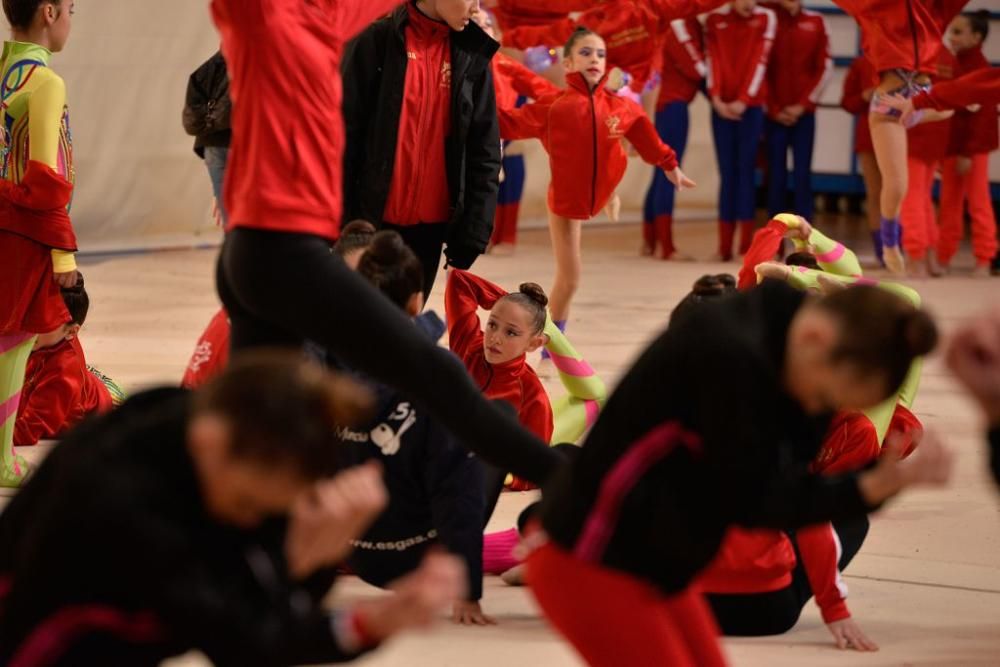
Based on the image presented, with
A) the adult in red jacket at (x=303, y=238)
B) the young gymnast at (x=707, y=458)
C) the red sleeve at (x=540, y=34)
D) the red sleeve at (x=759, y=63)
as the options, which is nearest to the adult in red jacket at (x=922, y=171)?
the red sleeve at (x=759, y=63)

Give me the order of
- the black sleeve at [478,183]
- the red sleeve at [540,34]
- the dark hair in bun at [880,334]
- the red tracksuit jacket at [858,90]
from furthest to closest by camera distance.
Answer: the red tracksuit jacket at [858,90], the red sleeve at [540,34], the black sleeve at [478,183], the dark hair in bun at [880,334]

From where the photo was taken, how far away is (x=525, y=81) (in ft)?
20.5

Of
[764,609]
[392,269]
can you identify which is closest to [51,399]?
[392,269]

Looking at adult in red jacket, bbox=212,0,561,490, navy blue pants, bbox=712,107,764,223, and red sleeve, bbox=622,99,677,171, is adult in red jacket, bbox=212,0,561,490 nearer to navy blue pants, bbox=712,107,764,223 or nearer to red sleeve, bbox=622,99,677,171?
red sleeve, bbox=622,99,677,171

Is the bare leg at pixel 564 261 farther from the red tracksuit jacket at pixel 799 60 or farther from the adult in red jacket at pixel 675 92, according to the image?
the red tracksuit jacket at pixel 799 60

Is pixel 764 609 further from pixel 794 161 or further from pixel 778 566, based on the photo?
pixel 794 161

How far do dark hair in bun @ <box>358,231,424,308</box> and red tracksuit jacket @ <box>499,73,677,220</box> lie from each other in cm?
292

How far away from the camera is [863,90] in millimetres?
9656

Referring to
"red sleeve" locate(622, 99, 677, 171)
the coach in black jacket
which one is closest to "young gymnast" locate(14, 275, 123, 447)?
the coach in black jacket

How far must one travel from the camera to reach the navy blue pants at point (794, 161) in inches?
384

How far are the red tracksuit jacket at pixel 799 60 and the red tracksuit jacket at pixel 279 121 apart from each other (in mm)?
7070

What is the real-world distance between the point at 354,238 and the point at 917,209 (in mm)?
5650

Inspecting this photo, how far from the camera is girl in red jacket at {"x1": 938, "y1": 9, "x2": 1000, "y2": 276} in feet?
28.8

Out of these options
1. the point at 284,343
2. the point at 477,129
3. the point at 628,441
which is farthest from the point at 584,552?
the point at 477,129
